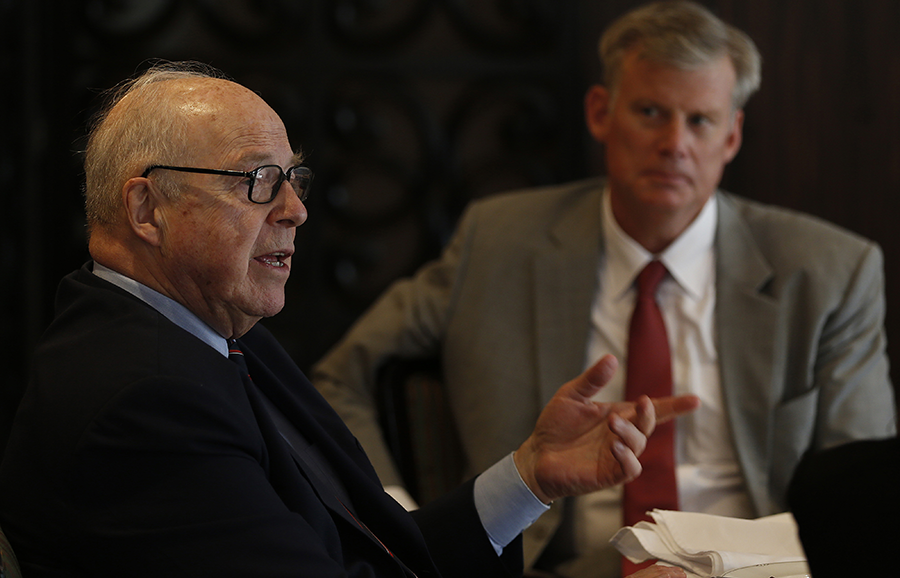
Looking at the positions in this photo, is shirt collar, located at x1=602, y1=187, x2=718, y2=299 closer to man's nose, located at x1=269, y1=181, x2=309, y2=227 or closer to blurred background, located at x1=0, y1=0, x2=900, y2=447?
blurred background, located at x1=0, y1=0, x2=900, y2=447

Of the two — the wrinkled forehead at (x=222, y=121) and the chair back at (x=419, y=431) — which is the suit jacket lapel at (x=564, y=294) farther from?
the wrinkled forehead at (x=222, y=121)

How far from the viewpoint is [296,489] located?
1.10 m

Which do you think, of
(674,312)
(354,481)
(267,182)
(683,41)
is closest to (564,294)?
(674,312)

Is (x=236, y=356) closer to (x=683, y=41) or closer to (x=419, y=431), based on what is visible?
(x=419, y=431)

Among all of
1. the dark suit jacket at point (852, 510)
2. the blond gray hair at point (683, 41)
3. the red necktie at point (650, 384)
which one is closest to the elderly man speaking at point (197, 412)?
the dark suit jacket at point (852, 510)

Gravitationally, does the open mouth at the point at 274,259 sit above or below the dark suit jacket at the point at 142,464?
above

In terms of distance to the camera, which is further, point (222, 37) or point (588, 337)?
point (222, 37)

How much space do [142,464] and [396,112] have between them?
7.14 ft

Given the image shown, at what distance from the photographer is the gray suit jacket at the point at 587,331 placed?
2016 millimetres

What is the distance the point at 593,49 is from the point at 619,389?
1372 millimetres

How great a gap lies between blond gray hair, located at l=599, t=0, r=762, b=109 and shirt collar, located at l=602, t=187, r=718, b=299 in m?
0.31

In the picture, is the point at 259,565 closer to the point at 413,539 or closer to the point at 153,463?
the point at 153,463

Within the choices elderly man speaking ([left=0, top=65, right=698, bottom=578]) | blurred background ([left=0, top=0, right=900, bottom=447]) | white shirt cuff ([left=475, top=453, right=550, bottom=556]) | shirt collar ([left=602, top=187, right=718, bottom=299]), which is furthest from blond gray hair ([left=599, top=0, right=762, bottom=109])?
white shirt cuff ([left=475, top=453, right=550, bottom=556])

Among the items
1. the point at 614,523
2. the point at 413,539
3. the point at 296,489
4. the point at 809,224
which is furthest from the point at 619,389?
the point at 296,489
